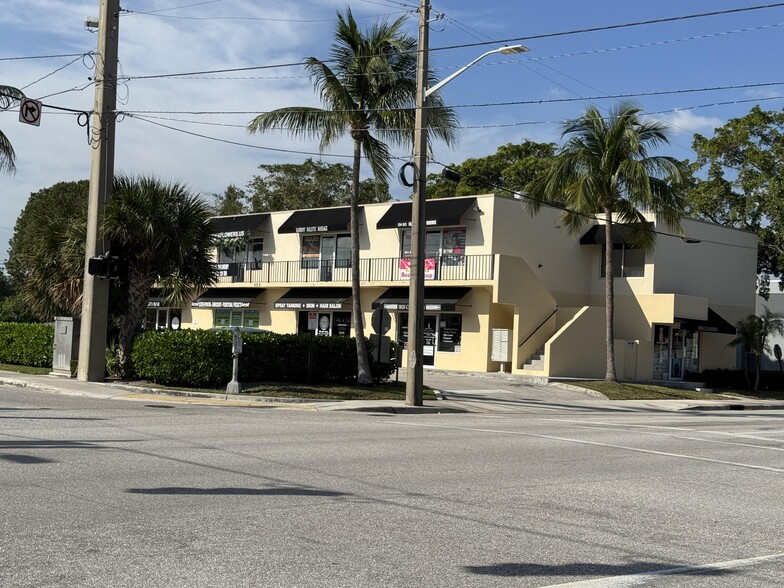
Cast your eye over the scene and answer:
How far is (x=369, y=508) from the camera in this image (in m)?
8.64

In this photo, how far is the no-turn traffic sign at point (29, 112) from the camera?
76.5ft

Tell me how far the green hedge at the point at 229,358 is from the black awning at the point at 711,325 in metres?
17.1

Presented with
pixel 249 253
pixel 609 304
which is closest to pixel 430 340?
pixel 609 304

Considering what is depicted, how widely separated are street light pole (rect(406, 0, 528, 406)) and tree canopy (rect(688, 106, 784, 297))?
27805mm

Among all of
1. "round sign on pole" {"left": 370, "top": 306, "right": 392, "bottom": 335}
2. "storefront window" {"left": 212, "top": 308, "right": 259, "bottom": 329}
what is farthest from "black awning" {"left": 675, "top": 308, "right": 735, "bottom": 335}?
"storefront window" {"left": 212, "top": 308, "right": 259, "bottom": 329}

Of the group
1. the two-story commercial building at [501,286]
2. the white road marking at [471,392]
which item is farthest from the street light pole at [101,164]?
the two-story commercial building at [501,286]

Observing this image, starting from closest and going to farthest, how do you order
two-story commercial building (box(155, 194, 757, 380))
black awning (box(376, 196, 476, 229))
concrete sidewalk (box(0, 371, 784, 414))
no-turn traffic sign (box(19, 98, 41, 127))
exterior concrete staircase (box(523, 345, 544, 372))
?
concrete sidewalk (box(0, 371, 784, 414))
no-turn traffic sign (box(19, 98, 41, 127))
exterior concrete staircase (box(523, 345, 544, 372))
two-story commercial building (box(155, 194, 757, 380))
black awning (box(376, 196, 476, 229))

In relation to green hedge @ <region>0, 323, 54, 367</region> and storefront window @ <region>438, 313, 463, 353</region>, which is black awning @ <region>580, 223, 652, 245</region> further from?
green hedge @ <region>0, 323, 54, 367</region>

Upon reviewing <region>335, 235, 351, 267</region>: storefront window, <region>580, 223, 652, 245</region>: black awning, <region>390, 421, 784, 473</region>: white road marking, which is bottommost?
<region>390, 421, 784, 473</region>: white road marking

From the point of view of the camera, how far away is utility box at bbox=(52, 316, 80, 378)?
27.3 meters

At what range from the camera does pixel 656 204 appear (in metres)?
31.9

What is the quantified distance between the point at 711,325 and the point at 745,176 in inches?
446

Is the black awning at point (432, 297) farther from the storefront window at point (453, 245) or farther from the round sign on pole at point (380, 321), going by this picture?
the round sign on pole at point (380, 321)

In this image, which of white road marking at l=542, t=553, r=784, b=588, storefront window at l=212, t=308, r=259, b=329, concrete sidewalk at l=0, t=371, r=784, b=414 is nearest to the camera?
white road marking at l=542, t=553, r=784, b=588
